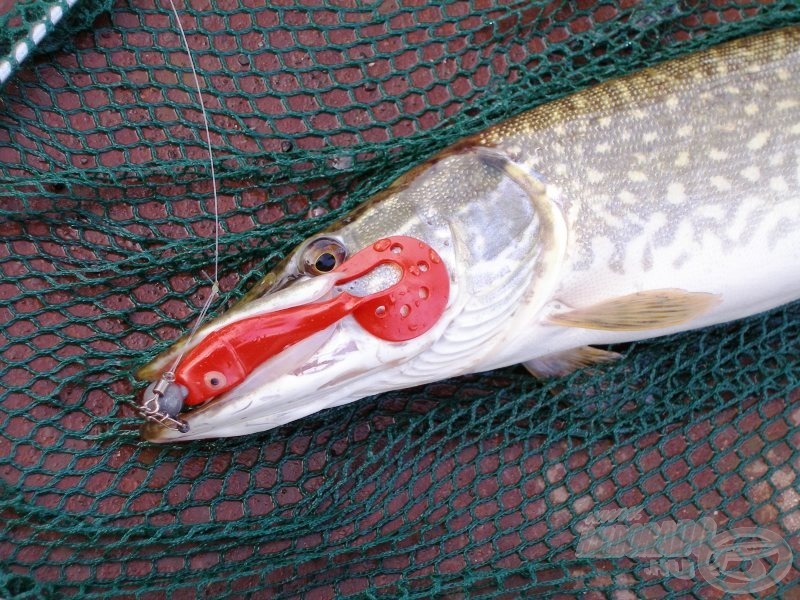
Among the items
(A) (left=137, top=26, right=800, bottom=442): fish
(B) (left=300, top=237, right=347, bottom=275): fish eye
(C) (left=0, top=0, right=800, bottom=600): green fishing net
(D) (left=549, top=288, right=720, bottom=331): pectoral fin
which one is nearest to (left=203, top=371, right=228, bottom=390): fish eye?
(A) (left=137, top=26, right=800, bottom=442): fish

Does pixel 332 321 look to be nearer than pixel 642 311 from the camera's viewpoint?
Yes

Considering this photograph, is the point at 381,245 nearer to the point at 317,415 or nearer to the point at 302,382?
the point at 302,382

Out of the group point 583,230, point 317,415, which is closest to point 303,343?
point 317,415

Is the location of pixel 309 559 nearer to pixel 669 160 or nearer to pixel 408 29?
pixel 669 160

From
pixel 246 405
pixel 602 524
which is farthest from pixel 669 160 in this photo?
pixel 246 405

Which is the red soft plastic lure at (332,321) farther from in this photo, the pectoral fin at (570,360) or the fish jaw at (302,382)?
the pectoral fin at (570,360)

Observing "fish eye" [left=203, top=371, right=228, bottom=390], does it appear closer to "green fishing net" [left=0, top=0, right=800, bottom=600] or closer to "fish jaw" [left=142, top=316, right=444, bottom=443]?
"fish jaw" [left=142, top=316, right=444, bottom=443]

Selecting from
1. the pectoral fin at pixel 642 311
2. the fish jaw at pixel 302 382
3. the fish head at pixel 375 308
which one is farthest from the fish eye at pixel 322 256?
the pectoral fin at pixel 642 311

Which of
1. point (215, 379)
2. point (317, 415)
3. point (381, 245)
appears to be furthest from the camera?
point (317, 415)
